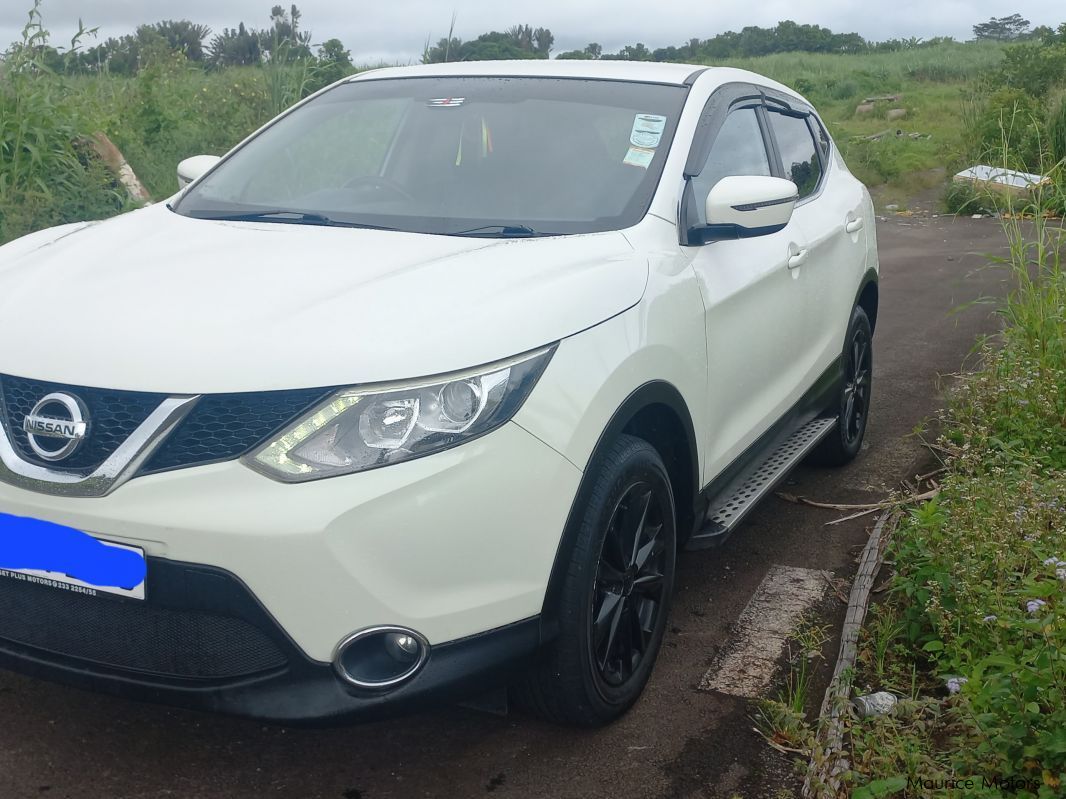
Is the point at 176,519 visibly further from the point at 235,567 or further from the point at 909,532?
the point at 909,532

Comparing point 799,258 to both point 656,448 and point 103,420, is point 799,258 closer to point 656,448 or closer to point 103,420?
point 656,448

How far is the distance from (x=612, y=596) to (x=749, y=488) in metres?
1.12

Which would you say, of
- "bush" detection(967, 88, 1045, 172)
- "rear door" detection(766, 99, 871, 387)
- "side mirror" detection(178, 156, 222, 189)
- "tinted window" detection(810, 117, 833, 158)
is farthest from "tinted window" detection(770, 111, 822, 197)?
"bush" detection(967, 88, 1045, 172)

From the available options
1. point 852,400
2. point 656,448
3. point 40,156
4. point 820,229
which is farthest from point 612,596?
point 40,156

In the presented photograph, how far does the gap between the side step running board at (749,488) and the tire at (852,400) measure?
18.6 inches

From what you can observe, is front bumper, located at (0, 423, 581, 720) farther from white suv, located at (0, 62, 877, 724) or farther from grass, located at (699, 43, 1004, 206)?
grass, located at (699, 43, 1004, 206)

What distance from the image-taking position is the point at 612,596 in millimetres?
2891

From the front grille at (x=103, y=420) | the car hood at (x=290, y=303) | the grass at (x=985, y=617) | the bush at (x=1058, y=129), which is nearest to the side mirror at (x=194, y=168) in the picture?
the car hood at (x=290, y=303)

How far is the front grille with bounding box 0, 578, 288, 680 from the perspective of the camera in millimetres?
2293

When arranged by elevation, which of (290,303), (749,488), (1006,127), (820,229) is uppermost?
(290,303)

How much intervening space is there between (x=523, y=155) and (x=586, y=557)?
142 centimetres

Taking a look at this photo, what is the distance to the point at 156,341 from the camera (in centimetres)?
234

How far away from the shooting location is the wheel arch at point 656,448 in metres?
2.58

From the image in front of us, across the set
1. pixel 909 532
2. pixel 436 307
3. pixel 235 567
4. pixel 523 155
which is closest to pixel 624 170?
pixel 523 155
